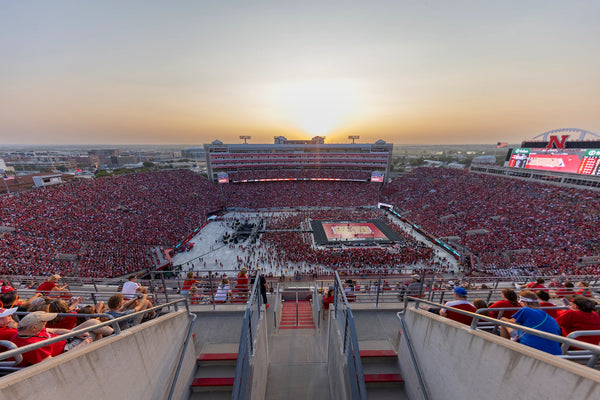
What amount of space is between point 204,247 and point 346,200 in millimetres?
24607

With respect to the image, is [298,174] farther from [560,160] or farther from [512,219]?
[560,160]

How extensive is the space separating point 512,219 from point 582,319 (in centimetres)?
2671

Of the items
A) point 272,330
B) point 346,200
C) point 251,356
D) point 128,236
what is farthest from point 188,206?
point 251,356

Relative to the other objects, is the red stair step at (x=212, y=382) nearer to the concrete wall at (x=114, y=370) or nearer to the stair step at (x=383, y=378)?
the concrete wall at (x=114, y=370)

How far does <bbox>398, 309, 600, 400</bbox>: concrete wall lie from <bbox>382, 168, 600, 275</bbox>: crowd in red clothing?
16660mm

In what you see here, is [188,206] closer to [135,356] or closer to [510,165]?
[135,356]

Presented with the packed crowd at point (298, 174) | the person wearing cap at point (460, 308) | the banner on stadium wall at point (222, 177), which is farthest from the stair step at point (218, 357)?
the packed crowd at point (298, 174)

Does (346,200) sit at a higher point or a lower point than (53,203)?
lower

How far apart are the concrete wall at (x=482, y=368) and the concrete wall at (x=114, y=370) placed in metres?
4.09

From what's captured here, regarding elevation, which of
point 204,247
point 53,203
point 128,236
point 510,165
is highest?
point 510,165

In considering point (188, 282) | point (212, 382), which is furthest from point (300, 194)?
point (212, 382)

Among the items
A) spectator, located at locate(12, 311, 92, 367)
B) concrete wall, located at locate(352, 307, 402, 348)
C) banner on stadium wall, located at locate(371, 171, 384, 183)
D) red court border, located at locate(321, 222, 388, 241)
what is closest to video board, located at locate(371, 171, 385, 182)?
banner on stadium wall, located at locate(371, 171, 384, 183)

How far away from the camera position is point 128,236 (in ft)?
66.6

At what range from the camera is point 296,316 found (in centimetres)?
842
